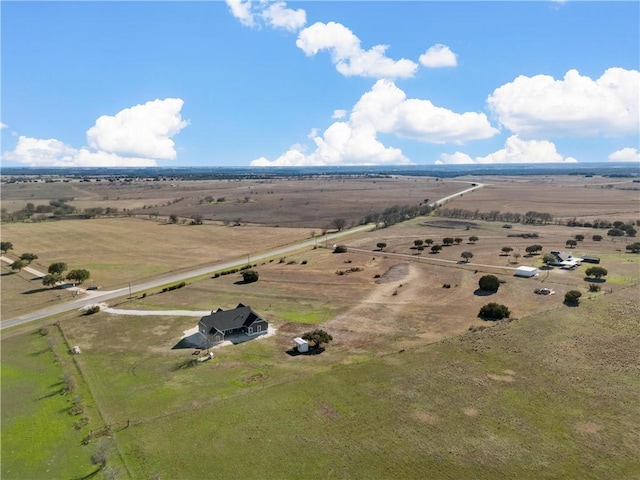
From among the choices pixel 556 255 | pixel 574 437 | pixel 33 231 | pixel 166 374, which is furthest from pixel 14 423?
pixel 33 231

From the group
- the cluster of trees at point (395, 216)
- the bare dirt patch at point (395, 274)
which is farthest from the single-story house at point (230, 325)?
the cluster of trees at point (395, 216)

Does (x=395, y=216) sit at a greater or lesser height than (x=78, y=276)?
greater

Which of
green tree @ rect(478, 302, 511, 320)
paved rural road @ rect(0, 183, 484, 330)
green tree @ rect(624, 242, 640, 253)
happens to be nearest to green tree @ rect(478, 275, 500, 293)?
green tree @ rect(478, 302, 511, 320)

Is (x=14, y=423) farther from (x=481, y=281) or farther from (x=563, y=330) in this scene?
(x=481, y=281)

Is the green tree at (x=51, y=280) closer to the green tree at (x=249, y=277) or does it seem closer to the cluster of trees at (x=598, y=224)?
the green tree at (x=249, y=277)

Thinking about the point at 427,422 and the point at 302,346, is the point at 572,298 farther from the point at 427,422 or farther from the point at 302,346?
the point at 302,346

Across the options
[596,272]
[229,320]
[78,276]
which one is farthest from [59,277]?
[596,272]

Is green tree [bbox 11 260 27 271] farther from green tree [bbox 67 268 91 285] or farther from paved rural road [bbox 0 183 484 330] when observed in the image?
paved rural road [bbox 0 183 484 330]
